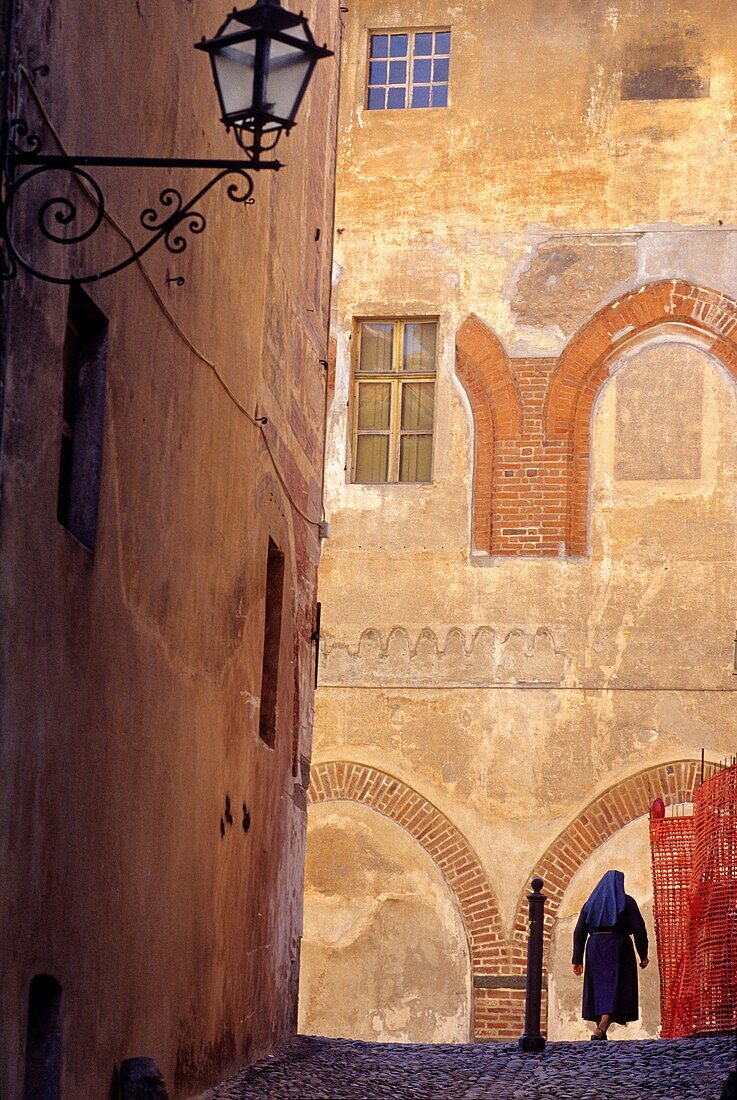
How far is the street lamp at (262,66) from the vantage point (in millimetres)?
6859

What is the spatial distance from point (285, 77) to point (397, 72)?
13613mm

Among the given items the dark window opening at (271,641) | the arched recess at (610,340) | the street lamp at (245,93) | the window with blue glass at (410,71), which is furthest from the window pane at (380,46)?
the street lamp at (245,93)

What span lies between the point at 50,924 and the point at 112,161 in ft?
9.00

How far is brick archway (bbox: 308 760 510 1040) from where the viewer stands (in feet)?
58.7

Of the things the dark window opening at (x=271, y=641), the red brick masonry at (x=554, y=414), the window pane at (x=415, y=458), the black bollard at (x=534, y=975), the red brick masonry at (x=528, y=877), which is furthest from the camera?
the window pane at (x=415, y=458)

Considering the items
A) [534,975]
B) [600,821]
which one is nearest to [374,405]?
[600,821]

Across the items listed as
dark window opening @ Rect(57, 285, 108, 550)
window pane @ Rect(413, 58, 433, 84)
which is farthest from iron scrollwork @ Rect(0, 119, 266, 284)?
window pane @ Rect(413, 58, 433, 84)

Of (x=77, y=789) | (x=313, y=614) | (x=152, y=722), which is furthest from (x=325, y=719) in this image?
(x=77, y=789)

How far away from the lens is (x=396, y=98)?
20094 millimetres

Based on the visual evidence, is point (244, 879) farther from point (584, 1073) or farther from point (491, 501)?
point (491, 501)

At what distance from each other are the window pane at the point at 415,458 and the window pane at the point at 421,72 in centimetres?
363

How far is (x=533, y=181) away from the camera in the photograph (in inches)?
765

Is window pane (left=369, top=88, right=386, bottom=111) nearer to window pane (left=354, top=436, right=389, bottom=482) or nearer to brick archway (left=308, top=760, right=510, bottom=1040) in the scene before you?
window pane (left=354, top=436, right=389, bottom=482)

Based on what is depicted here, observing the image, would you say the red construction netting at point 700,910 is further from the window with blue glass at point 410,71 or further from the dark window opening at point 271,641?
the window with blue glass at point 410,71
